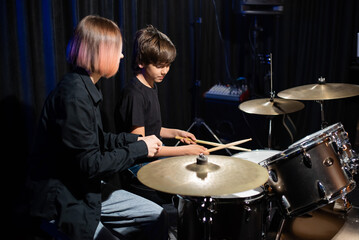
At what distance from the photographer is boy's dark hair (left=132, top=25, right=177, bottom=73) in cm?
205

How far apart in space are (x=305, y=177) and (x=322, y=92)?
0.87m

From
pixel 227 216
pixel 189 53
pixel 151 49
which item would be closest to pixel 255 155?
pixel 227 216

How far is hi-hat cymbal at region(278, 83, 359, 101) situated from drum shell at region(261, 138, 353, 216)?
0.63 metres

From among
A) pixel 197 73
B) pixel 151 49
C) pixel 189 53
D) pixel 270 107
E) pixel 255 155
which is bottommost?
pixel 255 155

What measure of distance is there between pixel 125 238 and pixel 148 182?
47 cm

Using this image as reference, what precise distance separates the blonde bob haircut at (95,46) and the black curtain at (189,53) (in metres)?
0.79

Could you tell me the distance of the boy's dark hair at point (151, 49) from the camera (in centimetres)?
205

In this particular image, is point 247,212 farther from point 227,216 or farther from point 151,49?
point 151,49

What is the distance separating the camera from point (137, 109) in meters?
1.97

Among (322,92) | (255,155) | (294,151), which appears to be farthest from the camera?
(322,92)

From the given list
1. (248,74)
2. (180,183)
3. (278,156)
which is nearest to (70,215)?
(180,183)

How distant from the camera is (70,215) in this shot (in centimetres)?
140

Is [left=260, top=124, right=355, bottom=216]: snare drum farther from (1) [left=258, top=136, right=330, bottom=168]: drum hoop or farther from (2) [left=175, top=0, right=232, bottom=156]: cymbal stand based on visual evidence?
(2) [left=175, top=0, right=232, bottom=156]: cymbal stand

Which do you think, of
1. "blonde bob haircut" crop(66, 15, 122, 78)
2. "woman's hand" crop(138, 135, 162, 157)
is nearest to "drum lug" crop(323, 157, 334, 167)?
"woman's hand" crop(138, 135, 162, 157)
